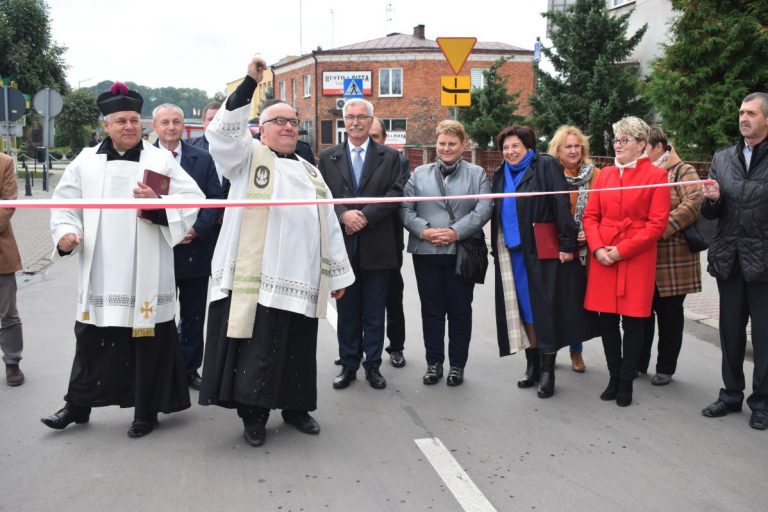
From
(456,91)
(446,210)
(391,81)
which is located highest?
(391,81)

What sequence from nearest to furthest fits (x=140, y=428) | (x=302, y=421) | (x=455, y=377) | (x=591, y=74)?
(x=140, y=428)
(x=302, y=421)
(x=455, y=377)
(x=591, y=74)

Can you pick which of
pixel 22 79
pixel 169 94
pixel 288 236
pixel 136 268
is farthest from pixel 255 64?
pixel 169 94

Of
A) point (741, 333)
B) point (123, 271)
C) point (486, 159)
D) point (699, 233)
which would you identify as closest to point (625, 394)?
point (741, 333)

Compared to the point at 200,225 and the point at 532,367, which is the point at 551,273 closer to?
the point at 532,367

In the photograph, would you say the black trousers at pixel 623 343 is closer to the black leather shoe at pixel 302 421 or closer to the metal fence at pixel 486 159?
the black leather shoe at pixel 302 421

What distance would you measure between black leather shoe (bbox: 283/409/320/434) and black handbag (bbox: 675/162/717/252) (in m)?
3.14

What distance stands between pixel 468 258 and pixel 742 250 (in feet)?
6.32

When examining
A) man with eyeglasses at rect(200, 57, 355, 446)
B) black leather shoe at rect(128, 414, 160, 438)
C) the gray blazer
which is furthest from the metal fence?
black leather shoe at rect(128, 414, 160, 438)

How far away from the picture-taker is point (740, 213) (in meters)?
5.20

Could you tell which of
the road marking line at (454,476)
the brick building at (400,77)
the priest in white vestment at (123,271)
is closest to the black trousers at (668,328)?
the road marking line at (454,476)

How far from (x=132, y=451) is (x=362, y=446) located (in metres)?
1.38

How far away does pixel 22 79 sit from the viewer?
38.2 metres

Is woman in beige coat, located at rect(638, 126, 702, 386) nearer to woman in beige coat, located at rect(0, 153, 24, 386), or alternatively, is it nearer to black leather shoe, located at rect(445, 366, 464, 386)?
black leather shoe, located at rect(445, 366, 464, 386)

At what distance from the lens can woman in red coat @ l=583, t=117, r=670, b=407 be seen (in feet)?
17.9
